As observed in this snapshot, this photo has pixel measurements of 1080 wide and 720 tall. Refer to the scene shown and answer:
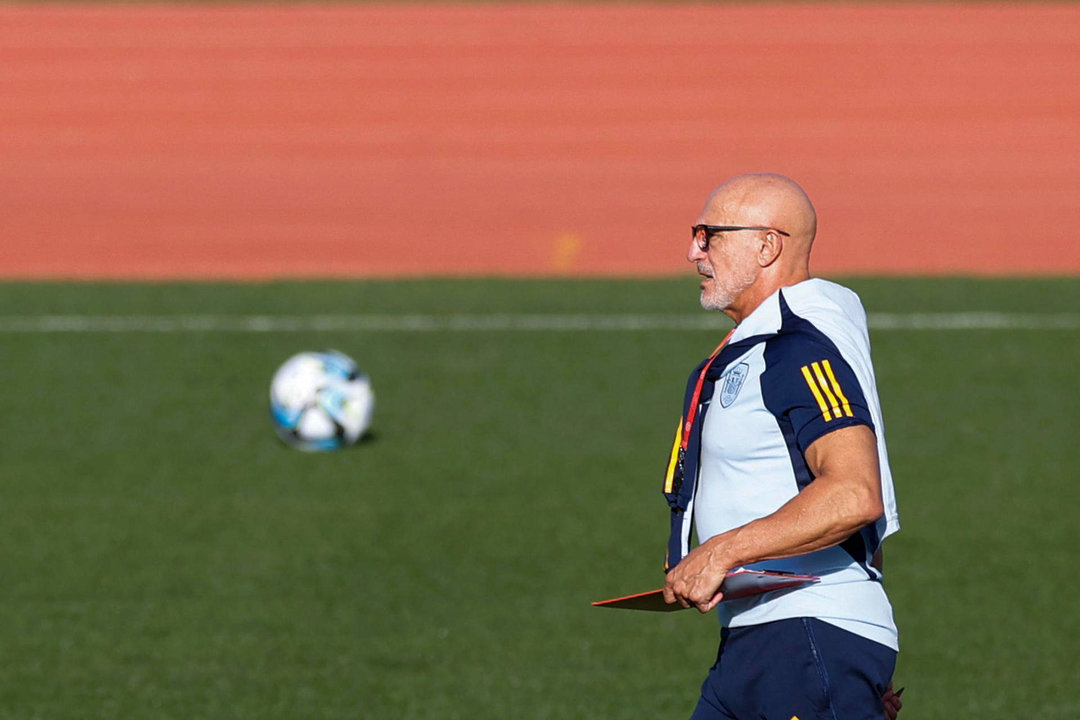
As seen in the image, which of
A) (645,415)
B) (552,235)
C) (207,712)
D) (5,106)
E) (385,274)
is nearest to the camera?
(207,712)

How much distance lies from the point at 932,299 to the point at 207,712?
35.7 ft

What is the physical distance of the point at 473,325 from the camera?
49.3ft

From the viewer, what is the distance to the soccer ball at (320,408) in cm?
1126

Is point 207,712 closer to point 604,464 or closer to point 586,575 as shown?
point 586,575

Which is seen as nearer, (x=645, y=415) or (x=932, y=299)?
(x=645, y=415)

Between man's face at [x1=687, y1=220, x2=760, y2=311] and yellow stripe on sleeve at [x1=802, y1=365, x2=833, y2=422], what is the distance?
46 centimetres

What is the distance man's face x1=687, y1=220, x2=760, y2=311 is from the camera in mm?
4320

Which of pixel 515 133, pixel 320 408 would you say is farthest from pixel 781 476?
pixel 515 133

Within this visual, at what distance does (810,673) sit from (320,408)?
7.51m

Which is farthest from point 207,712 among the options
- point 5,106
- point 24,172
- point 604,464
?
point 5,106

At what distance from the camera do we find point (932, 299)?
15922 mm

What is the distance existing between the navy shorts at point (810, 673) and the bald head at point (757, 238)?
95cm

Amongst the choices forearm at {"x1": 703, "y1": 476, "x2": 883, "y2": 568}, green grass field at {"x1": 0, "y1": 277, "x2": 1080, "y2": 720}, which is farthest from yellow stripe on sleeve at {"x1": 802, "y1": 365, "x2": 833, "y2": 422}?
green grass field at {"x1": 0, "y1": 277, "x2": 1080, "y2": 720}

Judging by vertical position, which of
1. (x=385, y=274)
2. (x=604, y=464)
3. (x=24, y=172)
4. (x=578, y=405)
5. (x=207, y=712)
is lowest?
(x=207, y=712)
